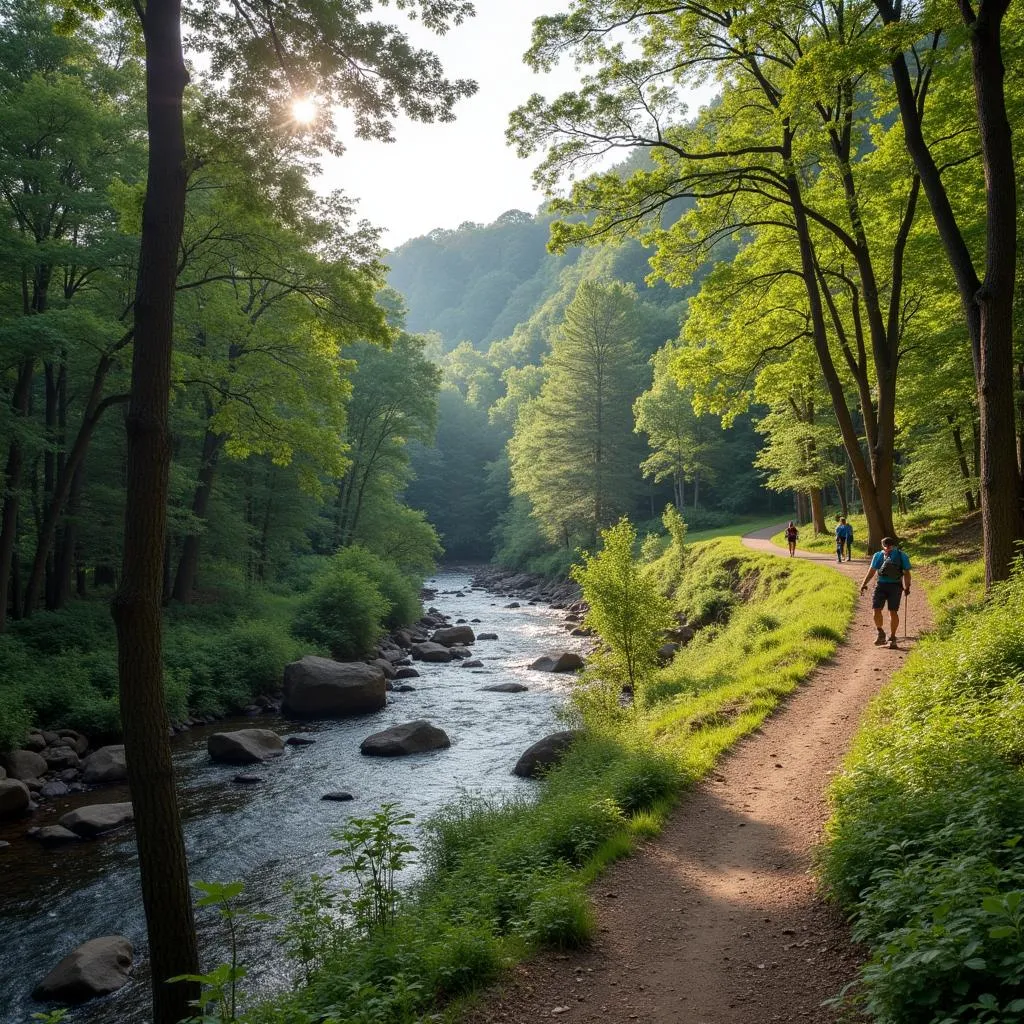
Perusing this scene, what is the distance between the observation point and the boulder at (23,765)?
13.9 metres

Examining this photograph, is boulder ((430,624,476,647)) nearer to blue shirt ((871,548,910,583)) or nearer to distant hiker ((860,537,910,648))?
blue shirt ((871,548,910,583))

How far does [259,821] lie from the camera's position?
40.6 feet

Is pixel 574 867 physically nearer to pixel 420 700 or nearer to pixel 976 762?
pixel 976 762

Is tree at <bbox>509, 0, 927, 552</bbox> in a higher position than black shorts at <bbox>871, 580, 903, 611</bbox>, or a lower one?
higher

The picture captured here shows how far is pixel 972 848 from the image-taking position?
14.5 feet

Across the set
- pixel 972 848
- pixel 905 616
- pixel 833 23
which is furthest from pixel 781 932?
pixel 833 23

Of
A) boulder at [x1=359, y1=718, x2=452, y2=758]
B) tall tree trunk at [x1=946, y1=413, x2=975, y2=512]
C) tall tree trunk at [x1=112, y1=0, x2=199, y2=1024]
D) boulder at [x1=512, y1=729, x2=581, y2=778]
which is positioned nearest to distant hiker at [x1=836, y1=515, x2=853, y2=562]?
tall tree trunk at [x1=946, y1=413, x2=975, y2=512]

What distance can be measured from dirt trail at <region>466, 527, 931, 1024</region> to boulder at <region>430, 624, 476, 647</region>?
2079 centimetres

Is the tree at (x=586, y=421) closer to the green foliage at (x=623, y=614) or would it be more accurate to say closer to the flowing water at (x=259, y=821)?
the flowing water at (x=259, y=821)

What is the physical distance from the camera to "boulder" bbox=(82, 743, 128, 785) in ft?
47.1

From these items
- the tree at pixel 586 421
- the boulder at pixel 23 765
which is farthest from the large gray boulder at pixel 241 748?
the tree at pixel 586 421

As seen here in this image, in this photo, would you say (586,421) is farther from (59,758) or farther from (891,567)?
(59,758)

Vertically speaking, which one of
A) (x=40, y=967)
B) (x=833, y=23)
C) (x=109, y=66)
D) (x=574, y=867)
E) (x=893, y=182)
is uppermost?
(x=109, y=66)

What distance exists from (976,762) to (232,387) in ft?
64.6
